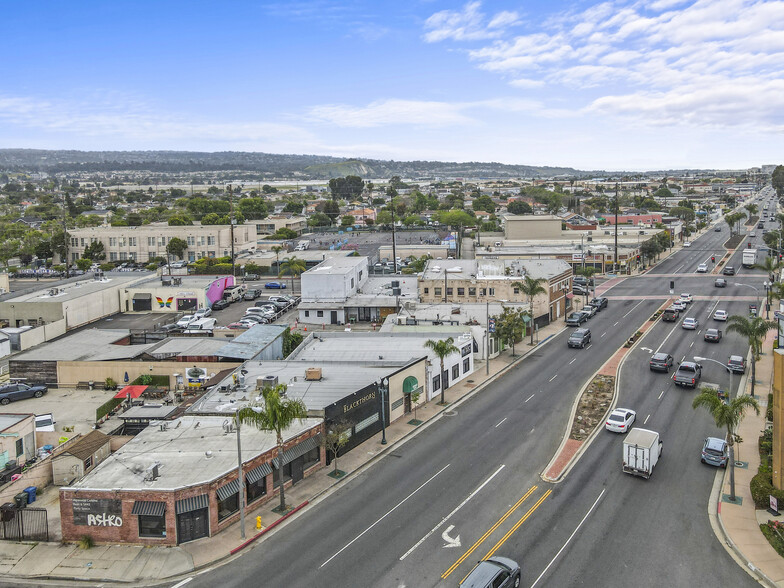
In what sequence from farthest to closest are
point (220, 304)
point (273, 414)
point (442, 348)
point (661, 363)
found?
point (220, 304)
point (661, 363)
point (442, 348)
point (273, 414)

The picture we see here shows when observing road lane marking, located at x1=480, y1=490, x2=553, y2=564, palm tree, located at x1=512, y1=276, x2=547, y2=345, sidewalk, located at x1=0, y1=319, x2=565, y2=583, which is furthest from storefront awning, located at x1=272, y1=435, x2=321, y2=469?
palm tree, located at x1=512, y1=276, x2=547, y2=345

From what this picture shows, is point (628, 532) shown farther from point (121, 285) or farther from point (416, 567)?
point (121, 285)

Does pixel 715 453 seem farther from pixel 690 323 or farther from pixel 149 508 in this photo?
pixel 690 323

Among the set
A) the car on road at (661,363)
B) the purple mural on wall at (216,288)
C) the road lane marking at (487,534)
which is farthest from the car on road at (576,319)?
the purple mural on wall at (216,288)

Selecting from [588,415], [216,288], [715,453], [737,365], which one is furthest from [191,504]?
[216,288]

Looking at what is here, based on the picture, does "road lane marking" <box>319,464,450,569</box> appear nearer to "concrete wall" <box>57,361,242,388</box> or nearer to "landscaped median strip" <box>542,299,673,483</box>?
"landscaped median strip" <box>542,299,673,483</box>

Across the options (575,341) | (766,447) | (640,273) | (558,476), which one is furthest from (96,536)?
(640,273)

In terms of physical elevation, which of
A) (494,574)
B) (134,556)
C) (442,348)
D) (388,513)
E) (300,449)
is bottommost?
(134,556)
